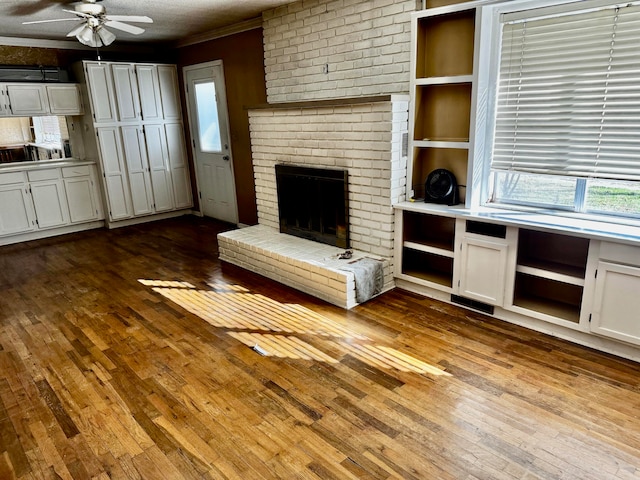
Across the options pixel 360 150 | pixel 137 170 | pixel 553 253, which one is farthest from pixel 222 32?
pixel 553 253

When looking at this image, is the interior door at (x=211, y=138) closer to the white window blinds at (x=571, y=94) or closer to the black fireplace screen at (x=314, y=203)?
A: the black fireplace screen at (x=314, y=203)

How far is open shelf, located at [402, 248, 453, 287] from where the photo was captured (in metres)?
3.86

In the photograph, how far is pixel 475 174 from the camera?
11.4 ft

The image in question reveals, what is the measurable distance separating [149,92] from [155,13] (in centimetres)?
202

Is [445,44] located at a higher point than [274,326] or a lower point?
higher

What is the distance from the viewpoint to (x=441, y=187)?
3.65m

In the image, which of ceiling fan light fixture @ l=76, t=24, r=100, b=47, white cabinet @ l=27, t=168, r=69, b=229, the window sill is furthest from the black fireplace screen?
white cabinet @ l=27, t=168, r=69, b=229

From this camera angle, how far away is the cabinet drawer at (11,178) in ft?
18.4

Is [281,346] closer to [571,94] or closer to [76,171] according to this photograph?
[571,94]

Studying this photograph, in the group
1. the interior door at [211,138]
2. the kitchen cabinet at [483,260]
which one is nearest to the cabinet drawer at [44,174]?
the interior door at [211,138]

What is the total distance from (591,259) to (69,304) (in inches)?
161

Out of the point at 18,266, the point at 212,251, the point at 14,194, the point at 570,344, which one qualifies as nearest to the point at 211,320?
the point at 212,251

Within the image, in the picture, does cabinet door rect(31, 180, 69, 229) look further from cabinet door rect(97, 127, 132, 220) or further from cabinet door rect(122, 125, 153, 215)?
cabinet door rect(122, 125, 153, 215)

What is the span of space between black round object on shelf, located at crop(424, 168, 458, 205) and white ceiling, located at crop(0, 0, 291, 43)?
7.61 ft
